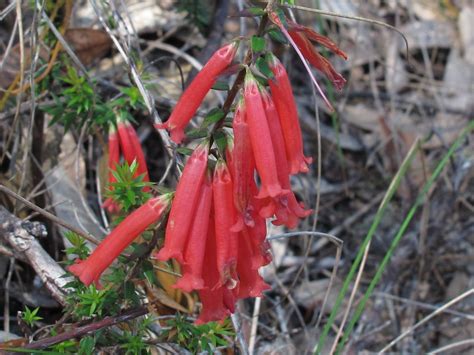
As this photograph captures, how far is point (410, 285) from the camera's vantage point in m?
4.29

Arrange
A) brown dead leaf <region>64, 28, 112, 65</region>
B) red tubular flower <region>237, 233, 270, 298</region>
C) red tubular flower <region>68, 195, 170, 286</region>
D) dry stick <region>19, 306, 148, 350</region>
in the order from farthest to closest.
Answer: brown dead leaf <region>64, 28, 112, 65</region>, dry stick <region>19, 306, 148, 350</region>, red tubular flower <region>237, 233, 270, 298</region>, red tubular flower <region>68, 195, 170, 286</region>

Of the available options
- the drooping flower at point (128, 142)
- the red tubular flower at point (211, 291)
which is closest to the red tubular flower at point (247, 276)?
the red tubular flower at point (211, 291)

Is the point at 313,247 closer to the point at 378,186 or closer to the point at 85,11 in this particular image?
the point at 378,186

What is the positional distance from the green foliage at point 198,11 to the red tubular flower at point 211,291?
2.12 metres

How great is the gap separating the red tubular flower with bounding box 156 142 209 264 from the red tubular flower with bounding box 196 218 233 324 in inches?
6.1

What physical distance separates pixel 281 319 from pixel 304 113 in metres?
1.79

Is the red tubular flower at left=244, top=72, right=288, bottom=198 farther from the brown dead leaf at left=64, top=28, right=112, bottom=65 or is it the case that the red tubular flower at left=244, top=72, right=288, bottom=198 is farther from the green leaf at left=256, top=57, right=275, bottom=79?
the brown dead leaf at left=64, top=28, right=112, bottom=65

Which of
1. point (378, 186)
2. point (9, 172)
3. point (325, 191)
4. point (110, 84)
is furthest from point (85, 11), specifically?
point (378, 186)

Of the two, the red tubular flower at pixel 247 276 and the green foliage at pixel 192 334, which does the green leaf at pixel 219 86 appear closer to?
the red tubular flower at pixel 247 276

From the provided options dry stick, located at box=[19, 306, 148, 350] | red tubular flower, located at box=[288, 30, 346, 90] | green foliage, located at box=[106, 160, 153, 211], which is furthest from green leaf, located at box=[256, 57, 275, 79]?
dry stick, located at box=[19, 306, 148, 350]

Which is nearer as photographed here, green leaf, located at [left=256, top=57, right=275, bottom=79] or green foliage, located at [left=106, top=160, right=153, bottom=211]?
green leaf, located at [left=256, top=57, right=275, bottom=79]

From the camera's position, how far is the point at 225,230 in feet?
6.81

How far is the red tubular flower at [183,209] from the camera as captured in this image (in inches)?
80.8

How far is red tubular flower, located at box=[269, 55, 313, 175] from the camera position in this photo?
2086 millimetres
